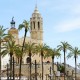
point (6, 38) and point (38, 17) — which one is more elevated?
point (38, 17)

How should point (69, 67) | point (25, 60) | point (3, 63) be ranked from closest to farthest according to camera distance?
point (3, 63) → point (25, 60) → point (69, 67)

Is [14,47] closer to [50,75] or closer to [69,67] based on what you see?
[50,75]

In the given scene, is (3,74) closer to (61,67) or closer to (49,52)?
(49,52)

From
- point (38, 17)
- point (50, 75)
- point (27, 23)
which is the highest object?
point (38, 17)

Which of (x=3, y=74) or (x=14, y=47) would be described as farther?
(x=3, y=74)

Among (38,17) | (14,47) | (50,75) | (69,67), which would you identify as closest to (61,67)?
(69,67)

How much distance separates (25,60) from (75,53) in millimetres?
35152

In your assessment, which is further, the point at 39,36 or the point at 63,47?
the point at 39,36

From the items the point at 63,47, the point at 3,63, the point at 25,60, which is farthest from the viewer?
the point at 25,60

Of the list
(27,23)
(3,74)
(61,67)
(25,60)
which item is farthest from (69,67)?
(27,23)

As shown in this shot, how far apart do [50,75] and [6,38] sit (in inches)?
1503

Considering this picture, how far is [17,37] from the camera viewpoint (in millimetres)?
140125

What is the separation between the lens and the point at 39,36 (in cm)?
15238

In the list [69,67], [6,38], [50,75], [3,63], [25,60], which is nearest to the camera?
[6,38]
